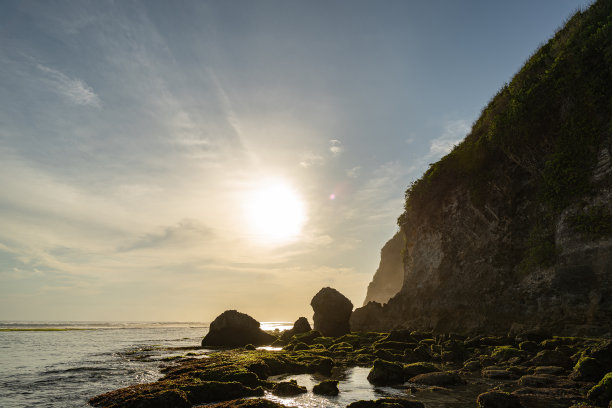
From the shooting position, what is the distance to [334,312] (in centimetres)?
4591

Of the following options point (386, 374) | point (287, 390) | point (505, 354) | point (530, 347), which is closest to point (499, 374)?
point (505, 354)

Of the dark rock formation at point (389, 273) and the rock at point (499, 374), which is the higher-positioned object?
the dark rock formation at point (389, 273)

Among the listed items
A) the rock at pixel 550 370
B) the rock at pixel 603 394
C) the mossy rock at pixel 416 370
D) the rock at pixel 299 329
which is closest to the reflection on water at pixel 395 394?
the mossy rock at pixel 416 370

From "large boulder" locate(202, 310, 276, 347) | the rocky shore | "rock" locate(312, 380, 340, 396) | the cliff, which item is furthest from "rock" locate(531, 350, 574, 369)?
"large boulder" locate(202, 310, 276, 347)

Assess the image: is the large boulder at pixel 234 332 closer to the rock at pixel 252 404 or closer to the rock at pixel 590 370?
the rock at pixel 252 404

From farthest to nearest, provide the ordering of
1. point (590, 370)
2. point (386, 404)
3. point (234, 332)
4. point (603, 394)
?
1. point (234, 332)
2. point (590, 370)
3. point (386, 404)
4. point (603, 394)

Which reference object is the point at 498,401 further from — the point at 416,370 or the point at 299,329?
the point at 299,329

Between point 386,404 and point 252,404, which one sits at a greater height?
point 386,404

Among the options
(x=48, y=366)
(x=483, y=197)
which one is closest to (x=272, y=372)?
(x=48, y=366)

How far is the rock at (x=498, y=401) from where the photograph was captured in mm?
11383

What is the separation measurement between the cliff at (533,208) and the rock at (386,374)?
14771mm

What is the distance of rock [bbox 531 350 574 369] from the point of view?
54.9 feet

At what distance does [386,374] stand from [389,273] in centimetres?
9668

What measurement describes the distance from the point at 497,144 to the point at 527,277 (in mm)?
13658
